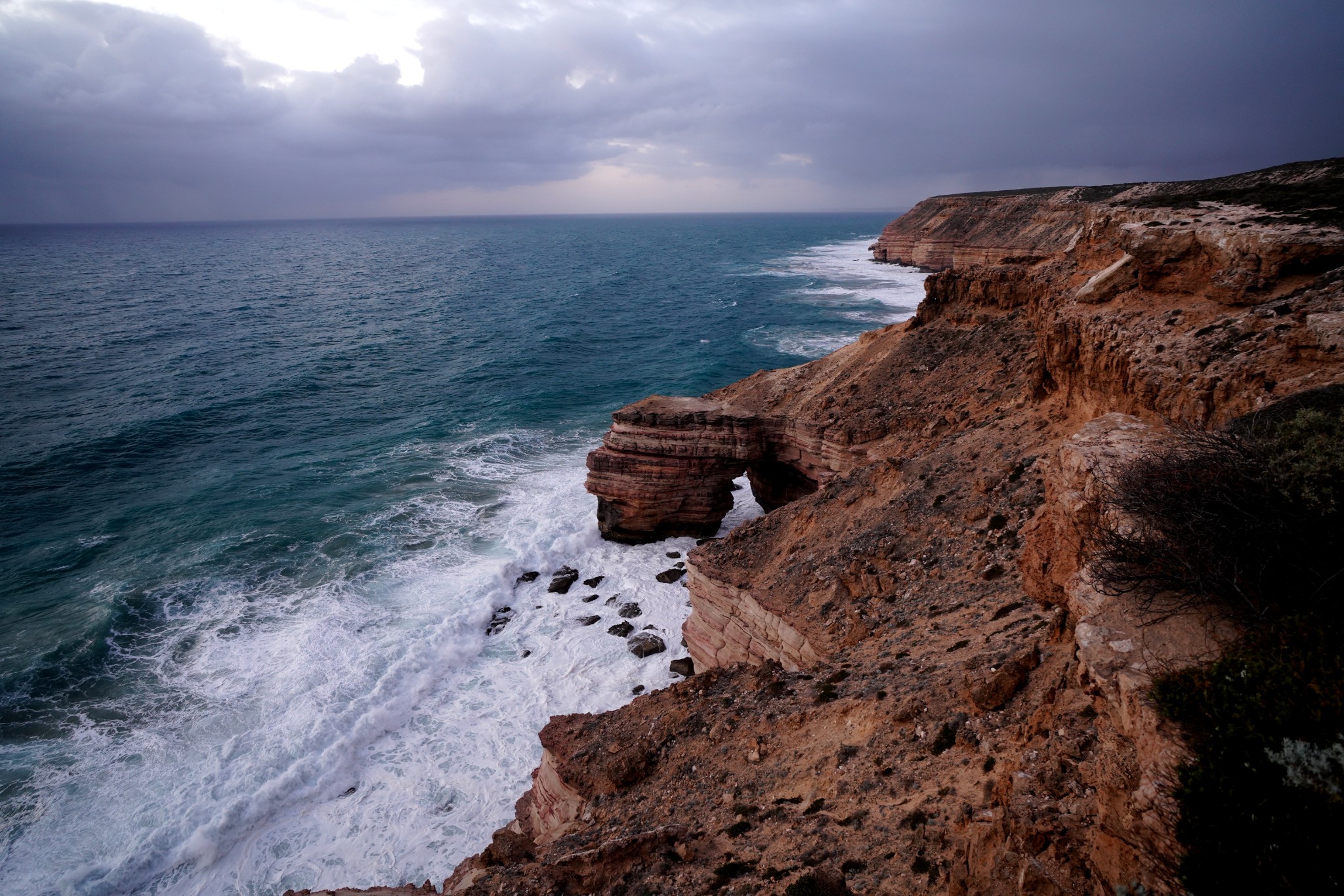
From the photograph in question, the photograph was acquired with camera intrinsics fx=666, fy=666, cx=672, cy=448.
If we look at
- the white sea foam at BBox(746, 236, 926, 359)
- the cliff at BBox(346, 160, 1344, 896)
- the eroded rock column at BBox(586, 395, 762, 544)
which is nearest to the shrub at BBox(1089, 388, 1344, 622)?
the cliff at BBox(346, 160, 1344, 896)

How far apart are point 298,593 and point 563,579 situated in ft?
34.3

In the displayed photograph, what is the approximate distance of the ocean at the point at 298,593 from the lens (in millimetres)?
17422

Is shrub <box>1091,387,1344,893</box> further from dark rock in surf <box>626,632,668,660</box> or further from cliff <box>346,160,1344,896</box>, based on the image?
dark rock in surf <box>626,632,668,660</box>

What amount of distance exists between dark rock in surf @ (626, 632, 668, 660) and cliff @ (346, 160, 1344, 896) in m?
4.61

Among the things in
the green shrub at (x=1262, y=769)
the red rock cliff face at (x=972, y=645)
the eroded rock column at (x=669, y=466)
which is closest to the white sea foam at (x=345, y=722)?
the eroded rock column at (x=669, y=466)

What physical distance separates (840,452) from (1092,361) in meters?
10.8

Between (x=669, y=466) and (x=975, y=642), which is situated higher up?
(x=975, y=642)

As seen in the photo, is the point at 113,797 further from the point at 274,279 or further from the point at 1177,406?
the point at 274,279

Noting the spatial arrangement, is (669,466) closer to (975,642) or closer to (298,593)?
(298,593)

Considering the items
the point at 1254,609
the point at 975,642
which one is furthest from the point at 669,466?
the point at 1254,609

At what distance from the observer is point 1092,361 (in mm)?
14602

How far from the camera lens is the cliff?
682cm

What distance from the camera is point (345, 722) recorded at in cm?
2031

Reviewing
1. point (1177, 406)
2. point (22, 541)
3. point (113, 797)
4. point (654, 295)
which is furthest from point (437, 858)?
point (654, 295)
